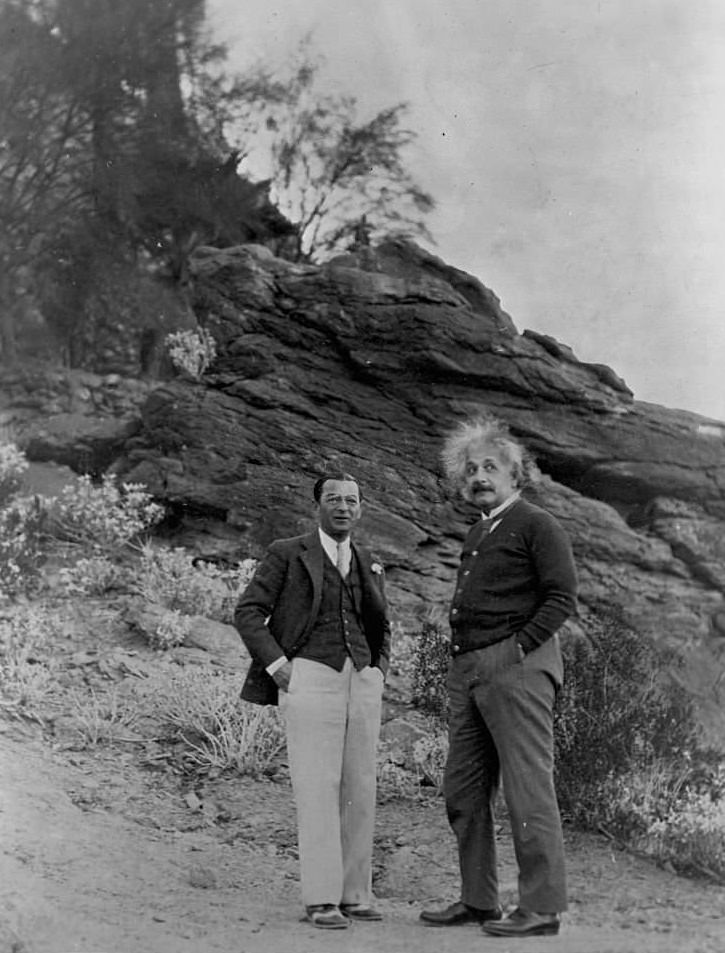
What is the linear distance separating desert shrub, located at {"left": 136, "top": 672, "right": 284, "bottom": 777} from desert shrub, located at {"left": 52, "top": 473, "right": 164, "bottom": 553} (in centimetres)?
217

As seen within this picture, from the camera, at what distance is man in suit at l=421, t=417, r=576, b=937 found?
3.82m

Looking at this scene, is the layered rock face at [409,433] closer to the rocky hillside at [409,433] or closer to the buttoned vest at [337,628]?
the rocky hillside at [409,433]

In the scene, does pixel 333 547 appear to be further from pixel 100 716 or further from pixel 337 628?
pixel 100 716

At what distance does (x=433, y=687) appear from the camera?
6.44m

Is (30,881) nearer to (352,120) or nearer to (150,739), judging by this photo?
(150,739)

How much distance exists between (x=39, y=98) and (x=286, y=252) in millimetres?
2914

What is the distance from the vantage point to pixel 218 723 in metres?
5.81

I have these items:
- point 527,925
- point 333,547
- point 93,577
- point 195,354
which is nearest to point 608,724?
point 527,925

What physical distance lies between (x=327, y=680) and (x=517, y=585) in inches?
34.1

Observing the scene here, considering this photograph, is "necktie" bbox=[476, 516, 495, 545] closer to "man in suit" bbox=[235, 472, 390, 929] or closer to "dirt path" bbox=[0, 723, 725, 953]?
"man in suit" bbox=[235, 472, 390, 929]

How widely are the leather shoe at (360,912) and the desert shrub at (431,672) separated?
2.16 meters

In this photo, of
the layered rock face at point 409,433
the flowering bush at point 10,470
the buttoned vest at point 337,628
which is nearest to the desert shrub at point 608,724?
the buttoned vest at point 337,628

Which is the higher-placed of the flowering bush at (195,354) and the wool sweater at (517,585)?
the flowering bush at (195,354)

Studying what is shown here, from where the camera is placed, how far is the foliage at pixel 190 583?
24.7 feet
